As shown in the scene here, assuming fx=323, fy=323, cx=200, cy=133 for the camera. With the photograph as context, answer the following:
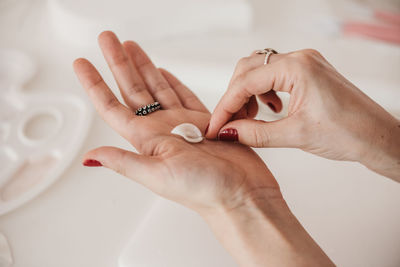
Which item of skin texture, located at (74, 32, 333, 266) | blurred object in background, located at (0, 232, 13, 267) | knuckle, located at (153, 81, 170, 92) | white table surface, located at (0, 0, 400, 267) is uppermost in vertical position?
knuckle, located at (153, 81, 170, 92)

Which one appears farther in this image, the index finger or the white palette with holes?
the white palette with holes

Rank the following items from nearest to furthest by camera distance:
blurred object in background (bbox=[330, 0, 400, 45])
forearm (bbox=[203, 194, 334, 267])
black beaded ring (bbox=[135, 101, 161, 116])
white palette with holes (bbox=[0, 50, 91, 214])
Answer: forearm (bbox=[203, 194, 334, 267]), black beaded ring (bbox=[135, 101, 161, 116]), white palette with holes (bbox=[0, 50, 91, 214]), blurred object in background (bbox=[330, 0, 400, 45])

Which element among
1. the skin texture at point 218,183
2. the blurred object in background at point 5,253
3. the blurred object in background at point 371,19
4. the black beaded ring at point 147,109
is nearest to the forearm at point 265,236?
the skin texture at point 218,183

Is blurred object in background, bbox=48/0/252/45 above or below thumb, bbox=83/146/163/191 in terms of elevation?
above

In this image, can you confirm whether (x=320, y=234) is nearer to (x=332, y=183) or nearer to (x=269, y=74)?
(x=332, y=183)

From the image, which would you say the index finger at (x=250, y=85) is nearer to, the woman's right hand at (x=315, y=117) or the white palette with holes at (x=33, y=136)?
the woman's right hand at (x=315, y=117)

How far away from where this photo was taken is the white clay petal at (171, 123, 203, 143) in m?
0.91

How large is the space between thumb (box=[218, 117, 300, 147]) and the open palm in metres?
0.07

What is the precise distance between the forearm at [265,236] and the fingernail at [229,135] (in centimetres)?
19

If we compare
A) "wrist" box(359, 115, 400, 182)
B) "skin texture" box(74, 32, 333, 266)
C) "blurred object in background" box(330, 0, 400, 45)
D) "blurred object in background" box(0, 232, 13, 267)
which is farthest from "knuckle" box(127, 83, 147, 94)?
"blurred object in background" box(330, 0, 400, 45)

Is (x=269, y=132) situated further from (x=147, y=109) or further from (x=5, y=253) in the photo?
(x=5, y=253)

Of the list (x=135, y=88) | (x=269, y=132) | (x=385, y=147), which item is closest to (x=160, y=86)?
(x=135, y=88)

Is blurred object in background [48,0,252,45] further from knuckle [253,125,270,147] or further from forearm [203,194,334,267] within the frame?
forearm [203,194,334,267]

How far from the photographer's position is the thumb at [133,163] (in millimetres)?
773
